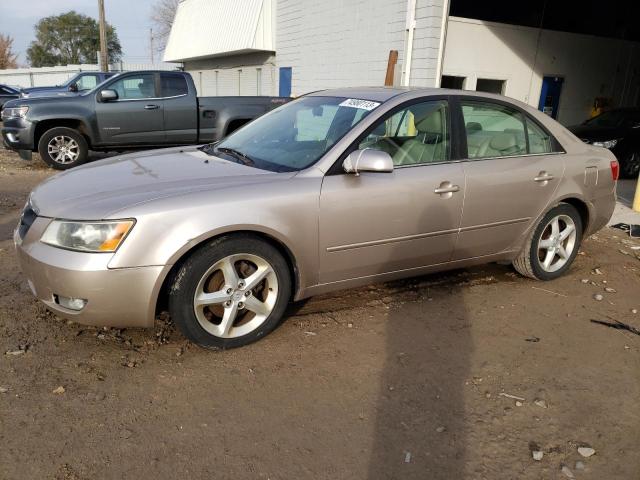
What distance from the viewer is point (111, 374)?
310 cm

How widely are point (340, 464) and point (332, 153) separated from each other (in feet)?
6.37

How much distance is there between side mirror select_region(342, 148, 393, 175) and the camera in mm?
3359

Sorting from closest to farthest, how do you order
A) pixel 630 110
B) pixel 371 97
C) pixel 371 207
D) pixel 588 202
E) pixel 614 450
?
1. pixel 614 450
2. pixel 371 207
3. pixel 371 97
4. pixel 588 202
5. pixel 630 110

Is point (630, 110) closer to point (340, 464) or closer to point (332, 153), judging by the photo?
point (332, 153)

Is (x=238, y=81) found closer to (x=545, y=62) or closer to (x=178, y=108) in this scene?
(x=178, y=108)

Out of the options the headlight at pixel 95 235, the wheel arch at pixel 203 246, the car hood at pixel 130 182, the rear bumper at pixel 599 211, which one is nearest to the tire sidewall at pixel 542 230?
the rear bumper at pixel 599 211

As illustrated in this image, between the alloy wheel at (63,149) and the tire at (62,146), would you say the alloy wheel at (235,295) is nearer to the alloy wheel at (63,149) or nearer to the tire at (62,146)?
the tire at (62,146)

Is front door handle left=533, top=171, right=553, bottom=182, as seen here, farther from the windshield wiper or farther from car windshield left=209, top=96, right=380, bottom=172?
the windshield wiper

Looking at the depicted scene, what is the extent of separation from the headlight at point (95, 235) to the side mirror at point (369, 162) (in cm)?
139

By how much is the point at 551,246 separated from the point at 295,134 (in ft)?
8.25

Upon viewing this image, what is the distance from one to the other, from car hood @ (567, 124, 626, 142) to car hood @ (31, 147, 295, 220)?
30.9 ft

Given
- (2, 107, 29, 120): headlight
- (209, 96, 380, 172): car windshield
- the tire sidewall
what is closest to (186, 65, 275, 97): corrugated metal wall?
(2, 107, 29, 120): headlight

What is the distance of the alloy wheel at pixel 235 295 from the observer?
3.24m

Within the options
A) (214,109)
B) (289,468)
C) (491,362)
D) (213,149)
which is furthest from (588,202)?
(214,109)
